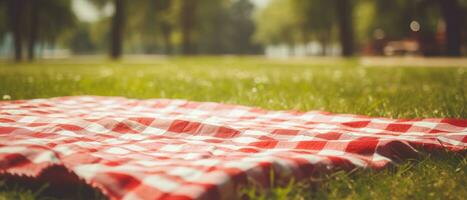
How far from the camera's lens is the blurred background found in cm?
2075

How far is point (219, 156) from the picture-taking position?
2.20 metres

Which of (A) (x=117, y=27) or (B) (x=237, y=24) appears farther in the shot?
(B) (x=237, y=24)

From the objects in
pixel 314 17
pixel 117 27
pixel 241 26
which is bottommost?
pixel 117 27

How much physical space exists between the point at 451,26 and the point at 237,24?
54.7 metres

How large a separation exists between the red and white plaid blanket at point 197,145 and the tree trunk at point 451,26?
54.4ft

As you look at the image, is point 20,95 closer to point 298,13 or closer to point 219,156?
point 219,156

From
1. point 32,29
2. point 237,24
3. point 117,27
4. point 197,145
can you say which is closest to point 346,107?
point 197,145

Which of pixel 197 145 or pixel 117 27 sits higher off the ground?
pixel 117 27

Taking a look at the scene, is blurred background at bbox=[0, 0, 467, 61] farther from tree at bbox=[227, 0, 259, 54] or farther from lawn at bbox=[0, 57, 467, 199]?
lawn at bbox=[0, 57, 467, 199]

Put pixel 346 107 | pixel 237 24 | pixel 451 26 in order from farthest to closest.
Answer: pixel 237 24
pixel 451 26
pixel 346 107

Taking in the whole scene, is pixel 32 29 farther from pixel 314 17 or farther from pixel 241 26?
pixel 241 26

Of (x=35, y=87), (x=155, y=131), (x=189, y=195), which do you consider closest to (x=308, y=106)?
(x=155, y=131)

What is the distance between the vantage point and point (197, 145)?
2453 mm

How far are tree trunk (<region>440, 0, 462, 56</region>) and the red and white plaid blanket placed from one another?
16.6 m
